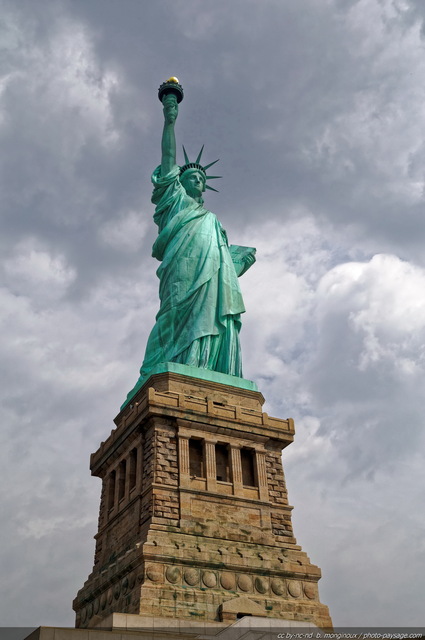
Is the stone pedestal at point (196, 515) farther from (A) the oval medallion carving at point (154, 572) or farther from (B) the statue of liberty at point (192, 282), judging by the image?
(B) the statue of liberty at point (192, 282)

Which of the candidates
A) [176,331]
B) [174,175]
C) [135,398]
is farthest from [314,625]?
[174,175]

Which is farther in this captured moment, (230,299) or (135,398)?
(230,299)

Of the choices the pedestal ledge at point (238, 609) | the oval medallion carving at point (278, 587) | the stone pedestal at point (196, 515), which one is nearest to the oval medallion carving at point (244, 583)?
the stone pedestal at point (196, 515)

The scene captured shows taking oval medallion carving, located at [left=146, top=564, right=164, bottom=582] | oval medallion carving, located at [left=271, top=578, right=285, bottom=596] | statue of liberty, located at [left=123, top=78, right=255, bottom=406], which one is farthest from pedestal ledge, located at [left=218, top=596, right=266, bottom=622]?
statue of liberty, located at [left=123, top=78, right=255, bottom=406]

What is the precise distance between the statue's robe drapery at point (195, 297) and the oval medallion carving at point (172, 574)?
8243 mm

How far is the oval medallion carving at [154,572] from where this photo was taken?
20.1 m

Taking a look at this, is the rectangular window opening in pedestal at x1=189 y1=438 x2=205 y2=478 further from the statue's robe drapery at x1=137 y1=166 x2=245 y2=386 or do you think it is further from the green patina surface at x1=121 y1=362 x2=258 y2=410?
the statue's robe drapery at x1=137 y1=166 x2=245 y2=386

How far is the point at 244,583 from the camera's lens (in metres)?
21.3

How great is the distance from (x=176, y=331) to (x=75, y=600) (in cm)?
1023

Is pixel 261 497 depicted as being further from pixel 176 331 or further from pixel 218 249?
pixel 218 249

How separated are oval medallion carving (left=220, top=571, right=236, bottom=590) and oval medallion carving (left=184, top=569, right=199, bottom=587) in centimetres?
84

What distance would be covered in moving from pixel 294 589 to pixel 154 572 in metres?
4.72

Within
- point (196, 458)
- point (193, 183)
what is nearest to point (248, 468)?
point (196, 458)

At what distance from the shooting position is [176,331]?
28000 mm
